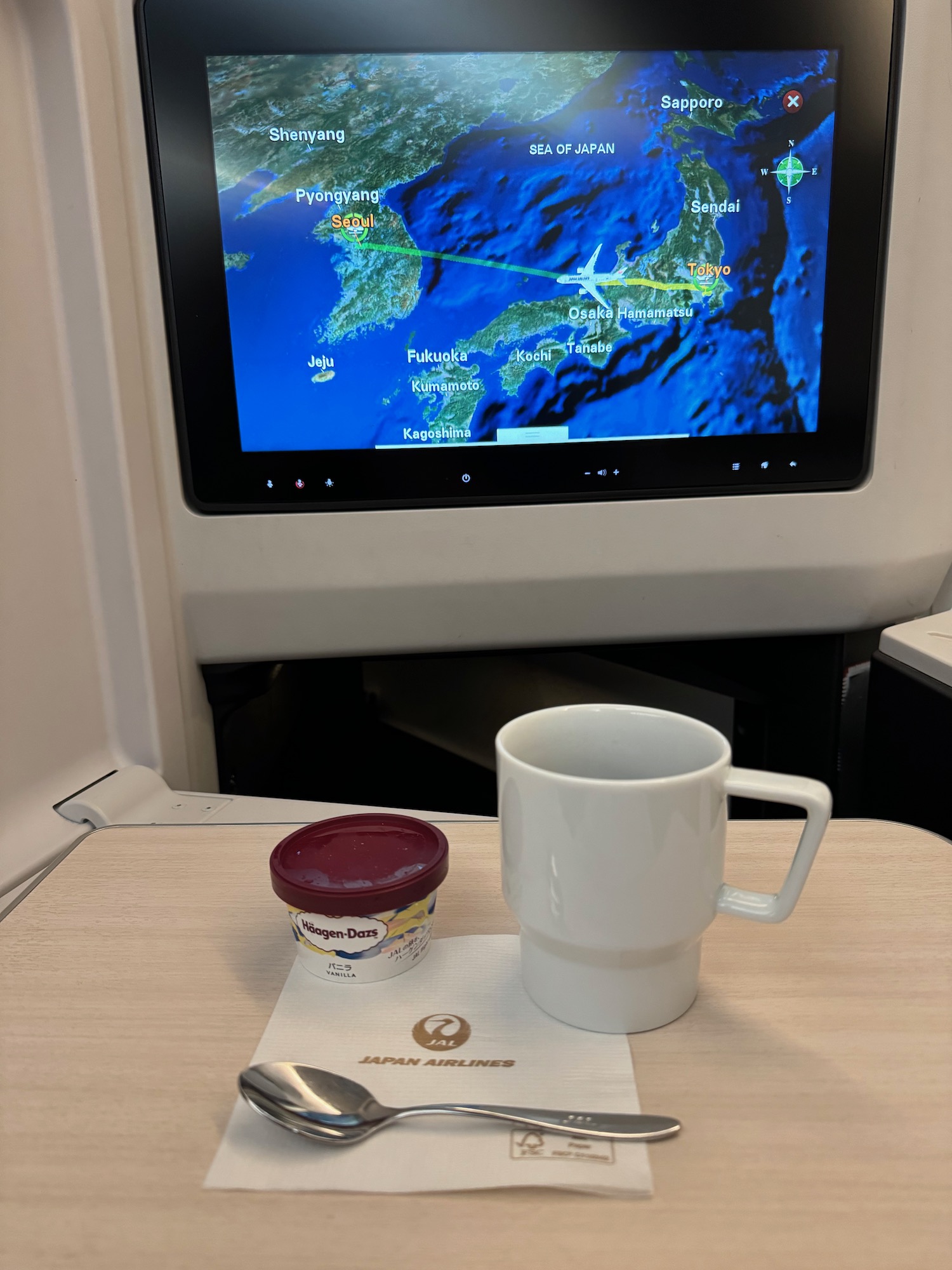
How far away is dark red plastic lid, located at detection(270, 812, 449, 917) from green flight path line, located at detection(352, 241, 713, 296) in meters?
0.49

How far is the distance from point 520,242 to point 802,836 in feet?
1.91

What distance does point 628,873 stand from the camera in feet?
1.23

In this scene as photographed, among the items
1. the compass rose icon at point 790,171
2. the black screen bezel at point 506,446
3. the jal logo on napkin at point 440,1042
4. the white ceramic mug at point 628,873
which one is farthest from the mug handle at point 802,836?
the compass rose icon at point 790,171

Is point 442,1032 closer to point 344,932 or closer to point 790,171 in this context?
point 344,932

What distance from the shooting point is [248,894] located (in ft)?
1.76

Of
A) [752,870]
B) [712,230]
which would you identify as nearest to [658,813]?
[752,870]

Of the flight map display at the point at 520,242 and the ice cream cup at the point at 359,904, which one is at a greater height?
the flight map display at the point at 520,242

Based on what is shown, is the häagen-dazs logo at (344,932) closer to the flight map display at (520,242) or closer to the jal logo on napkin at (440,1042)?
the jal logo on napkin at (440,1042)

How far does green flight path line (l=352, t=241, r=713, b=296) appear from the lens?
0.78 m

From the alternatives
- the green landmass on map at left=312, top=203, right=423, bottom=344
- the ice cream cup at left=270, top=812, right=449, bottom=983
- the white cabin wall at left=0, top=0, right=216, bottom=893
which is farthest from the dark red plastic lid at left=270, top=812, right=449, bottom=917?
the green landmass on map at left=312, top=203, right=423, bottom=344

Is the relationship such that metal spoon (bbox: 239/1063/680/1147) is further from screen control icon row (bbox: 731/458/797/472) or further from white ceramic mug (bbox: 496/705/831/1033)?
screen control icon row (bbox: 731/458/797/472)

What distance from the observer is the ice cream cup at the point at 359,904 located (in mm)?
431

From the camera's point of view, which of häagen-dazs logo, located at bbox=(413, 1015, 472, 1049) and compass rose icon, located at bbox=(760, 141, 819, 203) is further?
compass rose icon, located at bbox=(760, 141, 819, 203)

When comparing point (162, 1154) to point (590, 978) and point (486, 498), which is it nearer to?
point (590, 978)
